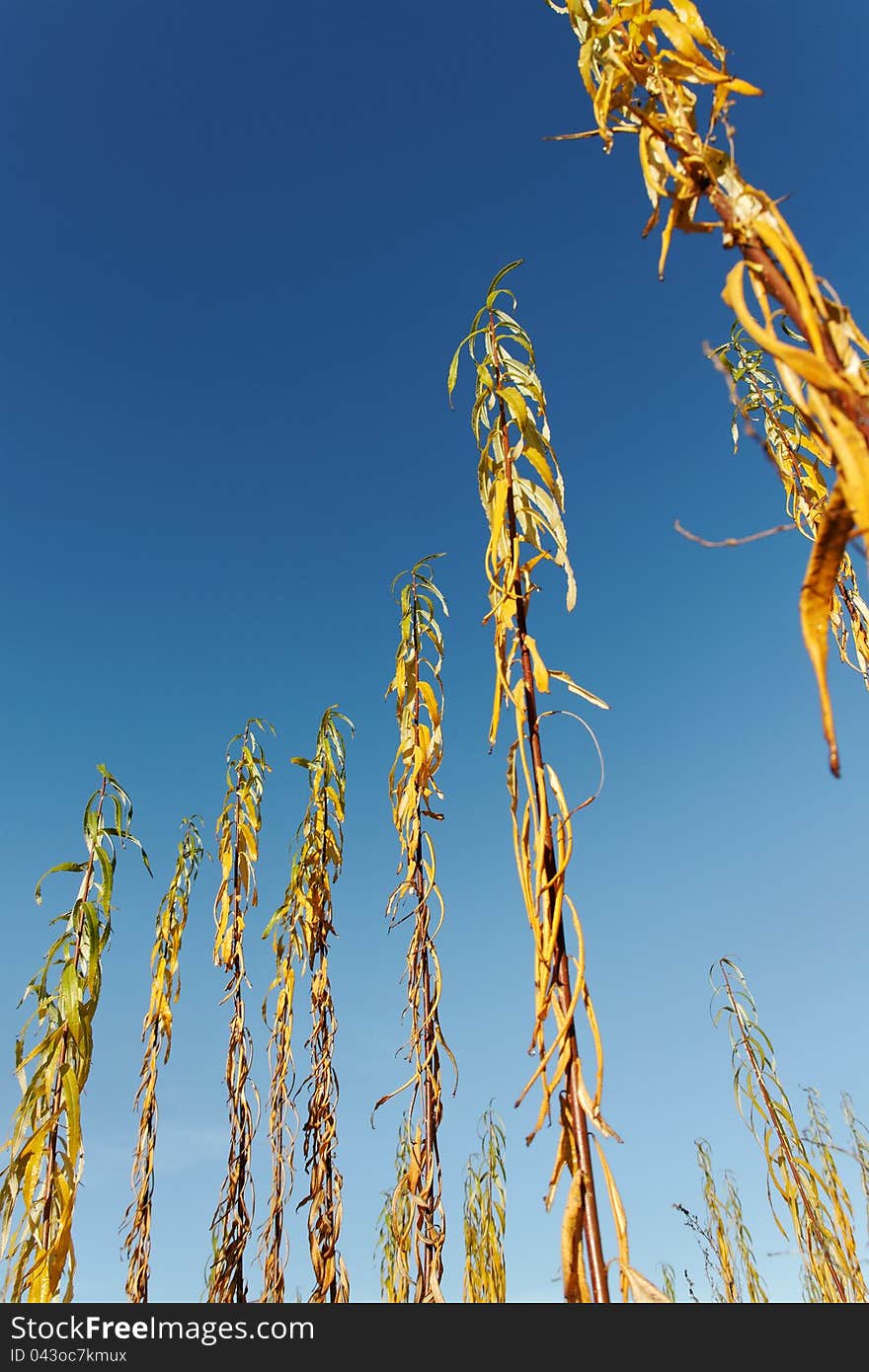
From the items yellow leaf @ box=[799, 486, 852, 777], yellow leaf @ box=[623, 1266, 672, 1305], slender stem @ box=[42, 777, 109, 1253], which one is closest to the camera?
yellow leaf @ box=[799, 486, 852, 777]

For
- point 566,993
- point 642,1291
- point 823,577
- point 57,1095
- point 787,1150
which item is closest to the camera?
point 823,577

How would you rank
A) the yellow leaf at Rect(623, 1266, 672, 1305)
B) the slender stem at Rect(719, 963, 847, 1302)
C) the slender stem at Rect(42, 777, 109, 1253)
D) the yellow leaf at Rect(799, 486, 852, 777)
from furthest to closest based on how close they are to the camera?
the slender stem at Rect(719, 963, 847, 1302), the slender stem at Rect(42, 777, 109, 1253), the yellow leaf at Rect(623, 1266, 672, 1305), the yellow leaf at Rect(799, 486, 852, 777)

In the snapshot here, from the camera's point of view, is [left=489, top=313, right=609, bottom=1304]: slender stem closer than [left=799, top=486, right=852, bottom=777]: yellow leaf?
No

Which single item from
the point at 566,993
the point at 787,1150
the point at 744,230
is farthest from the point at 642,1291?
the point at 787,1150

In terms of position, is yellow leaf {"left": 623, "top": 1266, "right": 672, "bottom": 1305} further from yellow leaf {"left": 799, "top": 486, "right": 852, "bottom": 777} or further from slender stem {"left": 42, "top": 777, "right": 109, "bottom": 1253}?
slender stem {"left": 42, "top": 777, "right": 109, "bottom": 1253}

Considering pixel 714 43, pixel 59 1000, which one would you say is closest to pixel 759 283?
pixel 714 43

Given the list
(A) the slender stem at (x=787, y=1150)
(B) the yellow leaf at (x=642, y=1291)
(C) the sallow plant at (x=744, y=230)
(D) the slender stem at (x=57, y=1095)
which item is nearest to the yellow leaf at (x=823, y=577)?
(C) the sallow plant at (x=744, y=230)

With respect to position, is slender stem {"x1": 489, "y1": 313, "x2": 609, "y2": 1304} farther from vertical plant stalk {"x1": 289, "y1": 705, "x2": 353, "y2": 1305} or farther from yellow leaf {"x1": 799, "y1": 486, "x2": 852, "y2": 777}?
vertical plant stalk {"x1": 289, "y1": 705, "x2": 353, "y2": 1305}

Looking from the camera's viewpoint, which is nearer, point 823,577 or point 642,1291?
point 823,577

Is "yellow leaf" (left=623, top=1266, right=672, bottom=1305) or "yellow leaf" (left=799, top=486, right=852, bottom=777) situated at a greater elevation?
"yellow leaf" (left=799, top=486, right=852, bottom=777)

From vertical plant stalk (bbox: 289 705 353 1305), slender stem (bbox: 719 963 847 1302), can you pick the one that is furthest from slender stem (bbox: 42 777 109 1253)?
slender stem (bbox: 719 963 847 1302)

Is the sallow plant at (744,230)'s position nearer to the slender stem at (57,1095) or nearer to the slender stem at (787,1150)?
the slender stem at (57,1095)

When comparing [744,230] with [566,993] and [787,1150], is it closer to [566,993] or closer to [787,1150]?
[566,993]
